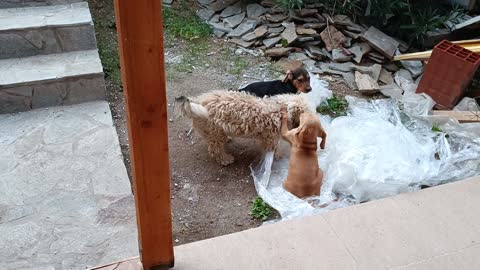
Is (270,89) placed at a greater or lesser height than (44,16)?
lesser

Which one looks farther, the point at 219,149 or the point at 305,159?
the point at 219,149

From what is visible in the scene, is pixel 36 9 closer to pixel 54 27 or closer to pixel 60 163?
pixel 54 27

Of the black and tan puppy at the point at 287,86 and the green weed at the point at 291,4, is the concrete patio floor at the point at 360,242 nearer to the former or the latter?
the black and tan puppy at the point at 287,86

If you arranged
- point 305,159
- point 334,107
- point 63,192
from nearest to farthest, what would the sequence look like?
point 63,192, point 305,159, point 334,107

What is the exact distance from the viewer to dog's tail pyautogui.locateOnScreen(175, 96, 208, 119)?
260 cm

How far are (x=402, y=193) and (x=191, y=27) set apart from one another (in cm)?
280

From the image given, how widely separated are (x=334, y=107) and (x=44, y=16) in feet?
7.46

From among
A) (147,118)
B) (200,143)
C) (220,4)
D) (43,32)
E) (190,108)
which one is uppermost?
(147,118)

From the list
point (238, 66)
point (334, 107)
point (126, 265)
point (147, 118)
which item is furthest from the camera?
point (238, 66)

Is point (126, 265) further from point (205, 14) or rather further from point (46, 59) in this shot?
point (205, 14)

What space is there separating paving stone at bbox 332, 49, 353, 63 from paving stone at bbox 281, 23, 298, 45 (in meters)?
0.38

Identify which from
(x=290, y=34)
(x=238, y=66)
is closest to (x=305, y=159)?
(x=238, y=66)

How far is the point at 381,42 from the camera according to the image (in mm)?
4160

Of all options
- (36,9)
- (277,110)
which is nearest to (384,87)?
(277,110)
